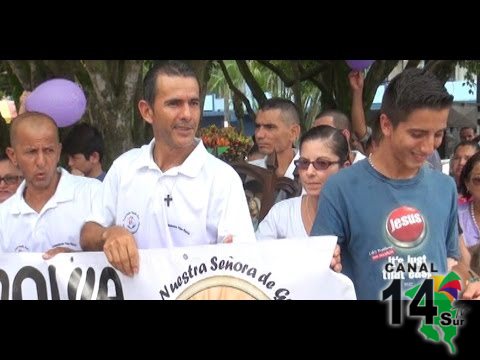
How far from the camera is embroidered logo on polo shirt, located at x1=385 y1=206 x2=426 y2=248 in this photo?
3803mm

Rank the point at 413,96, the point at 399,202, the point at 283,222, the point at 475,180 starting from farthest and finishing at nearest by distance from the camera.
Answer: the point at 475,180, the point at 283,222, the point at 399,202, the point at 413,96

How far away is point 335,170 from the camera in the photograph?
4141 millimetres

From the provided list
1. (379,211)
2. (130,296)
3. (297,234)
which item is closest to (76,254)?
(130,296)

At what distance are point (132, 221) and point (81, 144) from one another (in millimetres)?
589

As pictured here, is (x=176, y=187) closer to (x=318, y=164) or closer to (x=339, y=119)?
(x=318, y=164)

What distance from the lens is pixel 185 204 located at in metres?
4.12

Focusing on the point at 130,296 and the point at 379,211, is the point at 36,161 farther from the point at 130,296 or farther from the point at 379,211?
the point at 379,211

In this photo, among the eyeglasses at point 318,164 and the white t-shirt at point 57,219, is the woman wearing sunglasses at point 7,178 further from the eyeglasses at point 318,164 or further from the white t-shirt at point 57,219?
the eyeglasses at point 318,164

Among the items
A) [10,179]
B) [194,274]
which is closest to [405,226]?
[194,274]

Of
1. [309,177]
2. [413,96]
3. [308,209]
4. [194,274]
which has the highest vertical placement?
[413,96]

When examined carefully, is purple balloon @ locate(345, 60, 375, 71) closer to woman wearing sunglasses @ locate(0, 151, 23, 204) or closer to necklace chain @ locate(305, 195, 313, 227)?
necklace chain @ locate(305, 195, 313, 227)

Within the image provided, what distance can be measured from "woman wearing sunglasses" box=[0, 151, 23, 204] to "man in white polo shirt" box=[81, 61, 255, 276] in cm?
67

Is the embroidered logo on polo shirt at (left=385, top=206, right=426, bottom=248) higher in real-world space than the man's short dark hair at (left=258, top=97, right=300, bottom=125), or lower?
lower

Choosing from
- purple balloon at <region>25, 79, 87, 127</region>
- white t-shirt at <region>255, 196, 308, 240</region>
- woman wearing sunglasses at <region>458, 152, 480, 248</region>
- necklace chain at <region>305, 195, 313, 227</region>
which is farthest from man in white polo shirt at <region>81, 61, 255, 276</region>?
woman wearing sunglasses at <region>458, 152, 480, 248</region>
